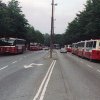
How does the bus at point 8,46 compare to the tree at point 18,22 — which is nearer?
the bus at point 8,46

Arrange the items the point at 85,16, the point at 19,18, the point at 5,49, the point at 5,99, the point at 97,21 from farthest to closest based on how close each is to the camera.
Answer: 1. the point at 19,18
2. the point at 85,16
3. the point at 97,21
4. the point at 5,49
5. the point at 5,99

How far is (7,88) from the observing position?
16000 mm

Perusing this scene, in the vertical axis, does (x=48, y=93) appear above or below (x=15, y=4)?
below

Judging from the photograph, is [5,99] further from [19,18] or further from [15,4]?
[15,4]

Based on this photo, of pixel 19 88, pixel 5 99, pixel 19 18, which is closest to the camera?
pixel 5 99

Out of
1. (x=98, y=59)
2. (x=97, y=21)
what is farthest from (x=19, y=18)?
(x=98, y=59)

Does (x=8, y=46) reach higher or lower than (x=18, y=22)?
lower

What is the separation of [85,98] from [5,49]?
184 feet

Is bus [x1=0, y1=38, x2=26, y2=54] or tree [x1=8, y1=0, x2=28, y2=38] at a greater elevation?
tree [x1=8, y1=0, x2=28, y2=38]

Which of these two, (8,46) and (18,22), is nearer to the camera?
(8,46)

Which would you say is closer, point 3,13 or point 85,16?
point 3,13

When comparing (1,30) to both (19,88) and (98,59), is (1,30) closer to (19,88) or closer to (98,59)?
(98,59)

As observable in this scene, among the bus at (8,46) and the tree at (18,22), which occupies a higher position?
the tree at (18,22)

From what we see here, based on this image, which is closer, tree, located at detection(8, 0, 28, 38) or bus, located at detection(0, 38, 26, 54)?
bus, located at detection(0, 38, 26, 54)
